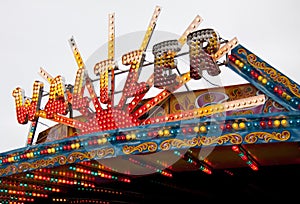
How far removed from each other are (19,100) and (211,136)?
28.1 ft

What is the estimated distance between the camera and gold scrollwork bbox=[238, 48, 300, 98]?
1095 centimetres

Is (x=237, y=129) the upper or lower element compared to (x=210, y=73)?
lower

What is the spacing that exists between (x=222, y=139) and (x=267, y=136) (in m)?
0.81

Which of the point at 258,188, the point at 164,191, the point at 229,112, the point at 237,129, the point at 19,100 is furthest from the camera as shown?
the point at 19,100

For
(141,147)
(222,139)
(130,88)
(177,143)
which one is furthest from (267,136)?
(130,88)

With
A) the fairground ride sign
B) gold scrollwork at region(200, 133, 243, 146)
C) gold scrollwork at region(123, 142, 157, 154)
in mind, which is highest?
the fairground ride sign

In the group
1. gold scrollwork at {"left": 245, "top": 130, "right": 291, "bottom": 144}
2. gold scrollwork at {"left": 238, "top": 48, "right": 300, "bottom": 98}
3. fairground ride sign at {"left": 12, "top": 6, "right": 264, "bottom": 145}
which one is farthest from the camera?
fairground ride sign at {"left": 12, "top": 6, "right": 264, "bottom": 145}

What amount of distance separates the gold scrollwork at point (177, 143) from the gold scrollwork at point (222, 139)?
0.49 feet

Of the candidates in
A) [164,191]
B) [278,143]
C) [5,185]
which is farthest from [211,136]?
[5,185]

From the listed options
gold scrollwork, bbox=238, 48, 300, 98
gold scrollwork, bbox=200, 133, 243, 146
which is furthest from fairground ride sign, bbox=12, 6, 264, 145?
gold scrollwork, bbox=200, 133, 243, 146

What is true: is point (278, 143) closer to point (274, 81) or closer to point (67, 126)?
point (274, 81)

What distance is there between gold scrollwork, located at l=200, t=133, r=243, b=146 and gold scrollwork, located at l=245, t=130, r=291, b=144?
0.16 metres

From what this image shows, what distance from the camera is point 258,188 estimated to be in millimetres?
13617

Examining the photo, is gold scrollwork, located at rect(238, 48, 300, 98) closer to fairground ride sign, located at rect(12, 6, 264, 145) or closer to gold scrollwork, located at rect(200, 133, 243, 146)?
fairground ride sign, located at rect(12, 6, 264, 145)
